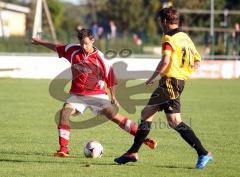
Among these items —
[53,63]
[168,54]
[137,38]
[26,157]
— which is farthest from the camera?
[137,38]

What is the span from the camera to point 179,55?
8516 mm

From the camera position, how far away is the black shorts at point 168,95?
8.53 meters

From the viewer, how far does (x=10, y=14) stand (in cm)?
6669

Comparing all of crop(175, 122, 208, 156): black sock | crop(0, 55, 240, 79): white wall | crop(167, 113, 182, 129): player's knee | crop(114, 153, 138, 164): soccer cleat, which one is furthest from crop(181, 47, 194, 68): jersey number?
crop(0, 55, 240, 79): white wall

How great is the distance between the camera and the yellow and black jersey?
8445 mm

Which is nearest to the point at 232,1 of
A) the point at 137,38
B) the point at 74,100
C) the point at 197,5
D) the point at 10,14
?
the point at 197,5

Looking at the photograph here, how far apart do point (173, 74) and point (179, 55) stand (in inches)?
9.9

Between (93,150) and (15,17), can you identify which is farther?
(15,17)

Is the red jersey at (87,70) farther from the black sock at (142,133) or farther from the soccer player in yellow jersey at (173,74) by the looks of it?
the soccer player in yellow jersey at (173,74)

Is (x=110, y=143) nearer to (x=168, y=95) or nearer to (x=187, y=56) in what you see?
(x=168, y=95)

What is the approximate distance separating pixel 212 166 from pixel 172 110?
96 cm

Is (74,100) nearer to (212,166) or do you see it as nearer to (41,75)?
(212,166)

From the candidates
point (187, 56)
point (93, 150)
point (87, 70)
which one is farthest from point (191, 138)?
point (87, 70)

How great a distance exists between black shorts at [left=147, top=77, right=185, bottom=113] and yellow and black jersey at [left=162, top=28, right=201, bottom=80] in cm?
8
